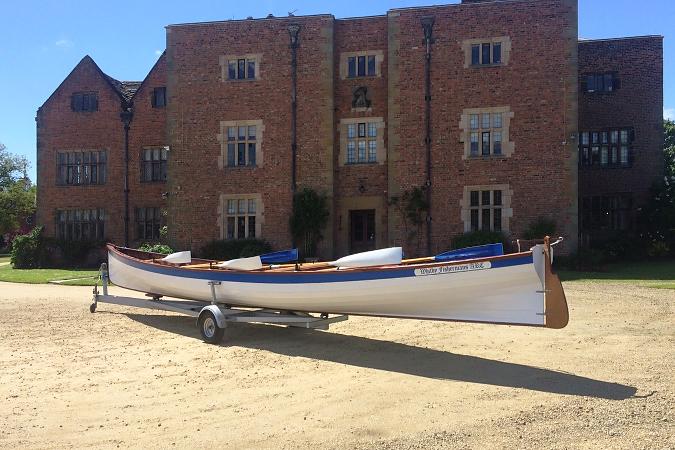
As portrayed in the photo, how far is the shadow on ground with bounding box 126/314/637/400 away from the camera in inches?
247

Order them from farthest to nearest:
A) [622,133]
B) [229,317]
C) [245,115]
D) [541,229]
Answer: [622,133]
[245,115]
[541,229]
[229,317]

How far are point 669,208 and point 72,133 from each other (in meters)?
27.6

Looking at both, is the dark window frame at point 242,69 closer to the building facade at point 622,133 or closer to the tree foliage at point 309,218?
the tree foliage at point 309,218

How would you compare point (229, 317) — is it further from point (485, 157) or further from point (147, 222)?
point (147, 222)

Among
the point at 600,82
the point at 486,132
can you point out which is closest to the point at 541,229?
the point at 486,132

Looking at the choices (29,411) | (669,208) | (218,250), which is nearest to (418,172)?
(218,250)

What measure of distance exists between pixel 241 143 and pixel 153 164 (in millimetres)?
6561

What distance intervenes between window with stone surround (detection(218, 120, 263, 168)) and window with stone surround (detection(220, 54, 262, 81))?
6.06ft

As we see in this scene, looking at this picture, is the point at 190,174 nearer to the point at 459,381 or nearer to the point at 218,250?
the point at 218,250

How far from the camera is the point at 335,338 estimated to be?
912 centimetres

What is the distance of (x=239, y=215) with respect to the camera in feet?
77.7

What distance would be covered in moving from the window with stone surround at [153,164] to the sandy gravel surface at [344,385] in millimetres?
17751

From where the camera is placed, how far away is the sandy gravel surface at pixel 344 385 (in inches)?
195

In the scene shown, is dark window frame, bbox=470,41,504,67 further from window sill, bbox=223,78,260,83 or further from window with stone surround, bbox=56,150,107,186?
window with stone surround, bbox=56,150,107,186
